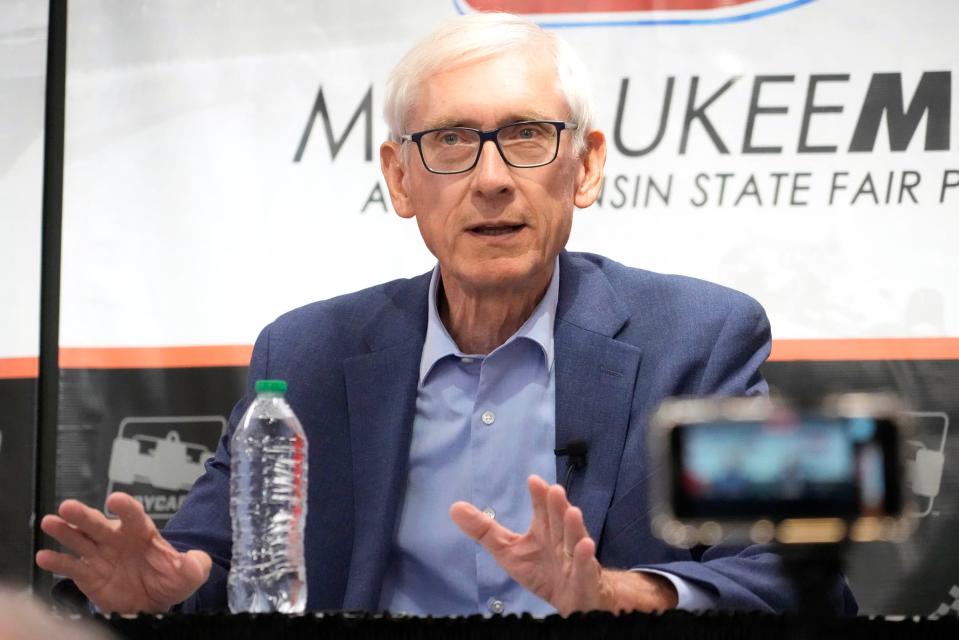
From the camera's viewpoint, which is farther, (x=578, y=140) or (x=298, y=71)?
(x=298, y=71)

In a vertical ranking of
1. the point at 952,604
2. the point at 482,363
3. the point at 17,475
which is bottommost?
the point at 952,604

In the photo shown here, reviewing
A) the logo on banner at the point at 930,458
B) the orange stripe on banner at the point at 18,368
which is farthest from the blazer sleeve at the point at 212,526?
the logo on banner at the point at 930,458

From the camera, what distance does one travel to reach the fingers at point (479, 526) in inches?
58.5

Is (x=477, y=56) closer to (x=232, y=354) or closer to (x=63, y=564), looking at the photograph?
(x=63, y=564)

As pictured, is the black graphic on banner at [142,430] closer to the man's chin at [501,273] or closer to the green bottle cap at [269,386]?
the man's chin at [501,273]

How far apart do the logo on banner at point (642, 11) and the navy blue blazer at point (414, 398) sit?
1082mm

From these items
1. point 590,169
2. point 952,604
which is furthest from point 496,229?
point 952,604

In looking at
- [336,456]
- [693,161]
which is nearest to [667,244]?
[693,161]

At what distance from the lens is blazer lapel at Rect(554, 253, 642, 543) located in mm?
2094

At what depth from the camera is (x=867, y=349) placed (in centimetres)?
313

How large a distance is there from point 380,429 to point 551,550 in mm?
773

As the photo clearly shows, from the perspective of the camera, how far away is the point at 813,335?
10.3ft

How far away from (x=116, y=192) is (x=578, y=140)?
157 centimetres

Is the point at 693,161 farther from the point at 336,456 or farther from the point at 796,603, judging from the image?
the point at 796,603
